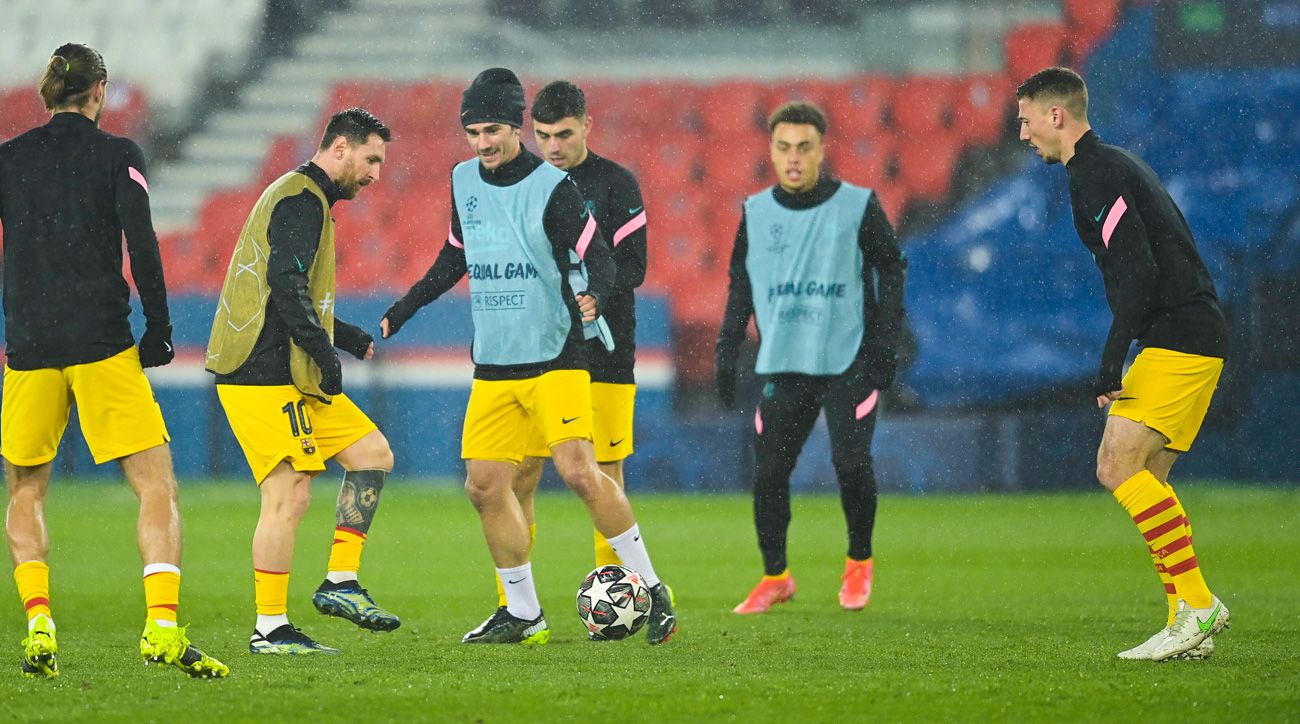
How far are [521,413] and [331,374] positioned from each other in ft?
2.51

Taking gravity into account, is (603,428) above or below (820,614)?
above

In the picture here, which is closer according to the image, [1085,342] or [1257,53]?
[1085,342]

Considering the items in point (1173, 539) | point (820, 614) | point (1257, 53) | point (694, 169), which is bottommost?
point (820, 614)

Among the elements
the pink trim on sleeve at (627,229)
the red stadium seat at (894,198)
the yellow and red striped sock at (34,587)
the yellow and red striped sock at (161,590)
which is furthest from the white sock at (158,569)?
the red stadium seat at (894,198)

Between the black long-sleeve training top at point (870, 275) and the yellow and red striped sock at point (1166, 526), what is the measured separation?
1.88 metres

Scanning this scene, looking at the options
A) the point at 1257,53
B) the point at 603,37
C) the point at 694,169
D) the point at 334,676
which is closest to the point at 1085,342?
the point at 1257,53

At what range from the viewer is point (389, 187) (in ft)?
58.3

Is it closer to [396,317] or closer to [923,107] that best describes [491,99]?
[396,317]

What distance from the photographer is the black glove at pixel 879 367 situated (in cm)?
708

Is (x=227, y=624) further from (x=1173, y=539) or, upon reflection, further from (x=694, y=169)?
(x=694, y=169)

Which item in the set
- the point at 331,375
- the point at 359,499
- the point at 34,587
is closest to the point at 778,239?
the point at 359,499

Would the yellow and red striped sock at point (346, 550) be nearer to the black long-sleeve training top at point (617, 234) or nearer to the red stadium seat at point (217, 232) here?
the black long-sleeve training top at point (617, 234)

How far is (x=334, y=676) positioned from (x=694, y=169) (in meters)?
13.1

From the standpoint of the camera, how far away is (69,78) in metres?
5.03
